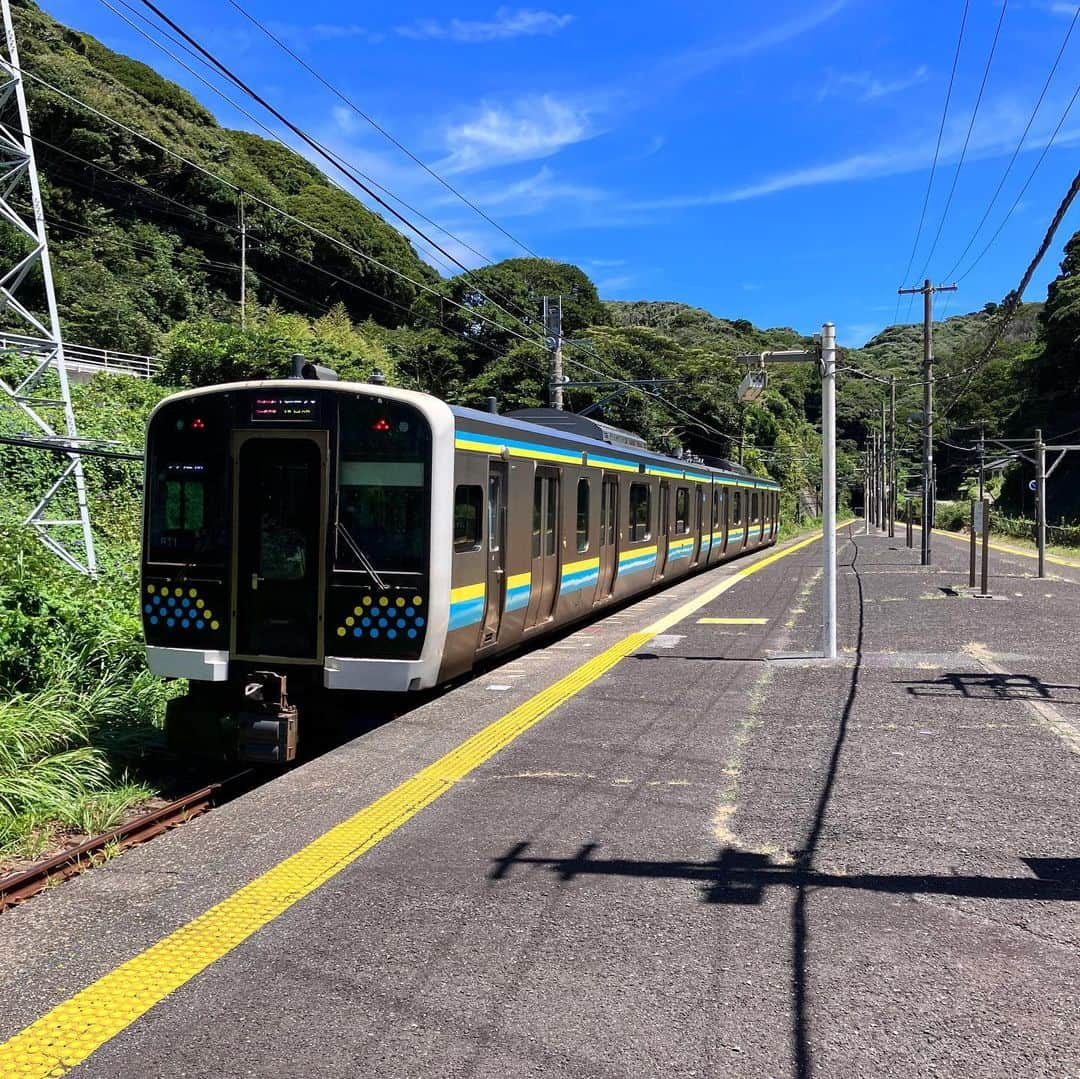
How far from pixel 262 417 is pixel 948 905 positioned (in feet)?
16.5

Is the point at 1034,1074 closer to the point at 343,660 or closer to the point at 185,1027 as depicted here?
the point at 185,1027

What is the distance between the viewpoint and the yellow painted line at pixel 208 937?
320 centimetres

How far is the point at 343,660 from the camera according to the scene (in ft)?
21.5

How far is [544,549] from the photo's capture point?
34.0 feet

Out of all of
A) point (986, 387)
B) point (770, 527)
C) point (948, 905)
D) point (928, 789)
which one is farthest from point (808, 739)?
point (986, 387)

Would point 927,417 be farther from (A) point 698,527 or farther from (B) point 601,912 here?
(B) point 601,912

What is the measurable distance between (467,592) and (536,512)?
8.20ft

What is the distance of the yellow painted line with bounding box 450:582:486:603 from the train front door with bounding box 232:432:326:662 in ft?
3.53

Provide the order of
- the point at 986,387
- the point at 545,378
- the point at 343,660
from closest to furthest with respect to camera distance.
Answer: the point at 343,660, the point at 545,378, the point at 986,387

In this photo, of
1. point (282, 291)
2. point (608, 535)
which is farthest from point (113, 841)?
point (282, 291)

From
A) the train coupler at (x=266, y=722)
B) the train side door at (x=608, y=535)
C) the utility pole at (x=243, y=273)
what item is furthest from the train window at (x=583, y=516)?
the utility pole at (x=243, y=273)

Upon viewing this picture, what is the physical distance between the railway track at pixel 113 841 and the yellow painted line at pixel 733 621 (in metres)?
7.92

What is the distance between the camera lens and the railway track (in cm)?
468

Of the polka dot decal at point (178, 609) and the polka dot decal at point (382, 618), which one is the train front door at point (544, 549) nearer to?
the polka dot decal at point (382, 618)
